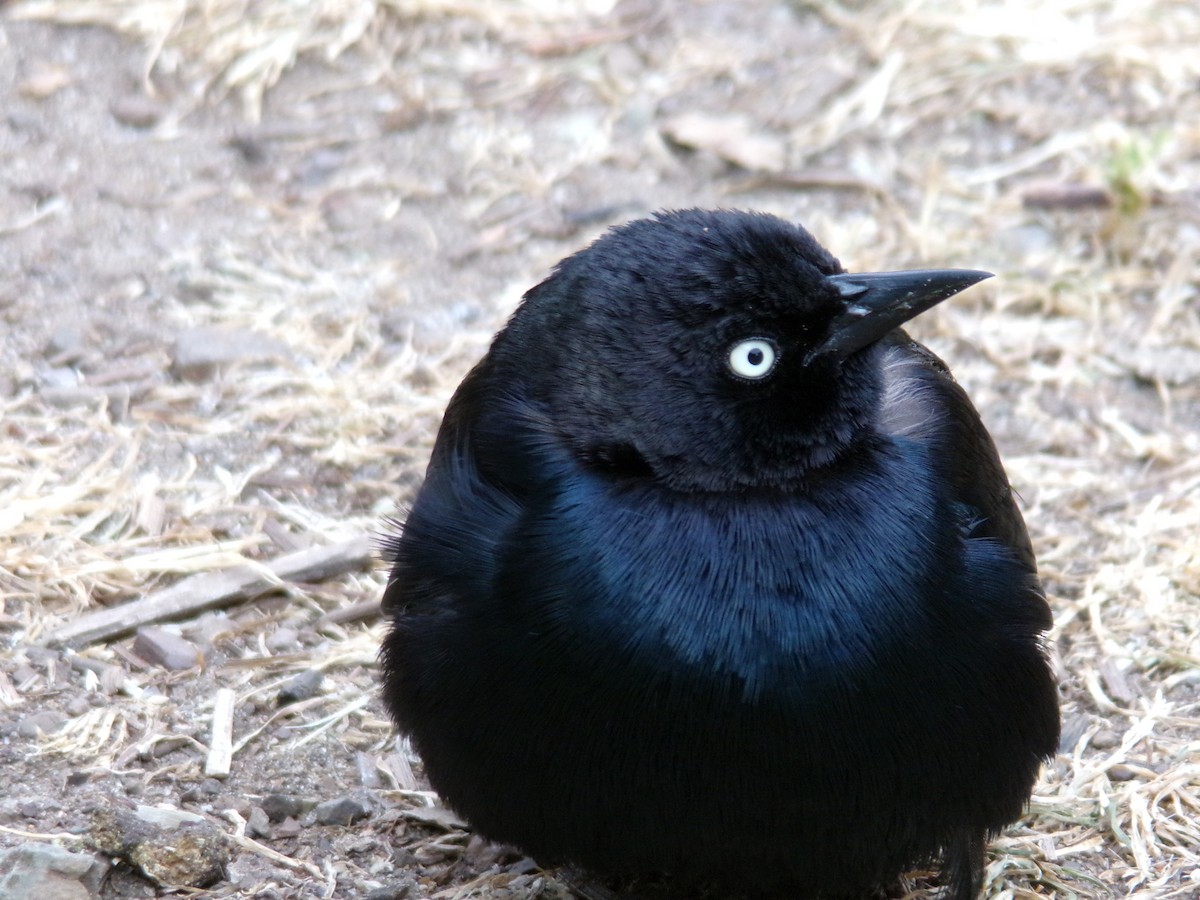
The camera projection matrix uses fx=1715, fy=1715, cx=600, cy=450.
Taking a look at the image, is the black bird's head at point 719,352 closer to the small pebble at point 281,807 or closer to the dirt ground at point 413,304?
the dirt ground at point 413,304

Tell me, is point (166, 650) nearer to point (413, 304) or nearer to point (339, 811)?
point (339, 811)

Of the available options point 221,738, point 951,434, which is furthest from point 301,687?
point 951,434

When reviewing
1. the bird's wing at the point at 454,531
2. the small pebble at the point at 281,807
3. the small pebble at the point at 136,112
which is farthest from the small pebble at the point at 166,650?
the small pebble at the point at 136,112

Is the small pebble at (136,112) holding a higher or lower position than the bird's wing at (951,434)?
higher

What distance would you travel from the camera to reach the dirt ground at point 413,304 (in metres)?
4.33

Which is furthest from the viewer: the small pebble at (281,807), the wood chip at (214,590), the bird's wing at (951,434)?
the wood chip at (214,590)

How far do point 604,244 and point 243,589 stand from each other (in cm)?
182

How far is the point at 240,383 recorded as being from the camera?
6.00 m

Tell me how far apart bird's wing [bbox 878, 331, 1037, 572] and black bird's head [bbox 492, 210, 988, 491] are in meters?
0.18

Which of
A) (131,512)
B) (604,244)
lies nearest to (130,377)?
(131,512)

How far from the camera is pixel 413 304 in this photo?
6.61 meters

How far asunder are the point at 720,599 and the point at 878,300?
0.75m

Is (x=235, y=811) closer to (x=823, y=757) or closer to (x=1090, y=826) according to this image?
(x=823, y=757)

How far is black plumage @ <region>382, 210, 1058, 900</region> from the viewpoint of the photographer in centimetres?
345
